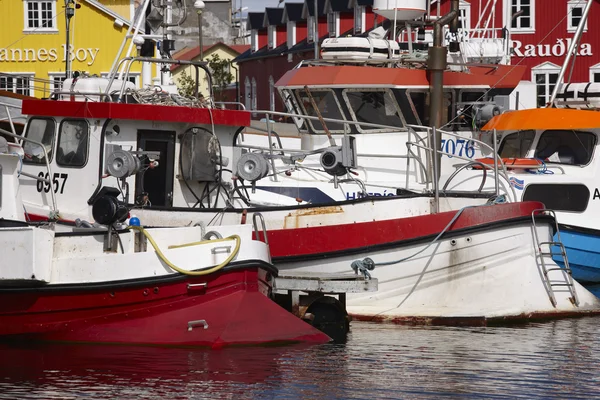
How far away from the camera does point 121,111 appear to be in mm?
14328

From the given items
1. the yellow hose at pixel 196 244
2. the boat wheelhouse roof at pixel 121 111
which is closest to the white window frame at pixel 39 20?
the boat wheelhouse roof at pixel 121 111

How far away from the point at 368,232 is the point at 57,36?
2723 centimetres

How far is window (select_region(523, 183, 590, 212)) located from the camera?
1797 cm

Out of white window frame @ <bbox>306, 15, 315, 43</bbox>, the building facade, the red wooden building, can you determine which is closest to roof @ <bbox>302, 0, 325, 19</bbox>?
the red wooden building

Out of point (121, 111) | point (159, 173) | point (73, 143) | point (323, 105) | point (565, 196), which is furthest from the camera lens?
point (323, 105)

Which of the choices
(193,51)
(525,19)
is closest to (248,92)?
(193,51)

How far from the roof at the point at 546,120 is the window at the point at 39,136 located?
7.06 meters

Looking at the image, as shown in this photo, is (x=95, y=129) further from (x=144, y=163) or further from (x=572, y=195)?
(x=572, y=195)

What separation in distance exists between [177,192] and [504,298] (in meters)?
4.16

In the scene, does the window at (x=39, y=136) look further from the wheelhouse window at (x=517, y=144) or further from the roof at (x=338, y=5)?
the roof at (x=338, y=5)

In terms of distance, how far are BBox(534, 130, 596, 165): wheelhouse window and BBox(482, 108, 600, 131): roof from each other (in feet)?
0.96

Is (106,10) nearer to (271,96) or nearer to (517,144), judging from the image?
(271,96)

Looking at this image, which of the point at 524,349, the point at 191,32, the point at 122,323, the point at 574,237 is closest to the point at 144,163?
the point at 122,323

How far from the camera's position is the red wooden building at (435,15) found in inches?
1469
